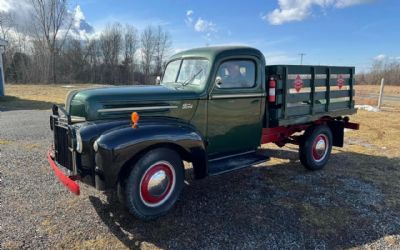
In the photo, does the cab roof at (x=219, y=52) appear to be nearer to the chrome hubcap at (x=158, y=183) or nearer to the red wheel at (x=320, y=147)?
the chrome hubcap at (x=158, y=183)

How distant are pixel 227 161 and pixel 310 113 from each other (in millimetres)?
1963

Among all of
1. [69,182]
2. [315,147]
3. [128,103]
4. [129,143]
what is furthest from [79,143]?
[315,147]

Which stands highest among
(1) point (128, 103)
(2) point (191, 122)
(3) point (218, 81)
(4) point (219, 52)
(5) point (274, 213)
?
(4) point (219, 52)

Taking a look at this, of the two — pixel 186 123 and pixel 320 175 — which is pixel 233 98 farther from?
pixel 320 175

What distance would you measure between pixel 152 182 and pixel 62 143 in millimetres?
1280

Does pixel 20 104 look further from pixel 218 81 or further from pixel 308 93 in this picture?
pixel 308 93

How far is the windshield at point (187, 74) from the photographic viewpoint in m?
4.68

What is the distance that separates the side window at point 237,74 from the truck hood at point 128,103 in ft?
1.85

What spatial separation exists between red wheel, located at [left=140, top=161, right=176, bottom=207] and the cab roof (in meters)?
1.76

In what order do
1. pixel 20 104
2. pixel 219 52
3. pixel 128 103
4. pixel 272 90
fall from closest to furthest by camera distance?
pixel 128 103 < pixel 219 52 < pixel 272 90 < pixel 20 104

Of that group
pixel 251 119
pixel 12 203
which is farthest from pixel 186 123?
pixel 12 203

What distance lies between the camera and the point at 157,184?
3.86 meters

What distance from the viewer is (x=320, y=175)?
576 centimetres

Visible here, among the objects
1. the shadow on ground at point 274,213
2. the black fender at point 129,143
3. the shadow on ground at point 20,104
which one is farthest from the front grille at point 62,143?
the shadow on ground at point 20,104
